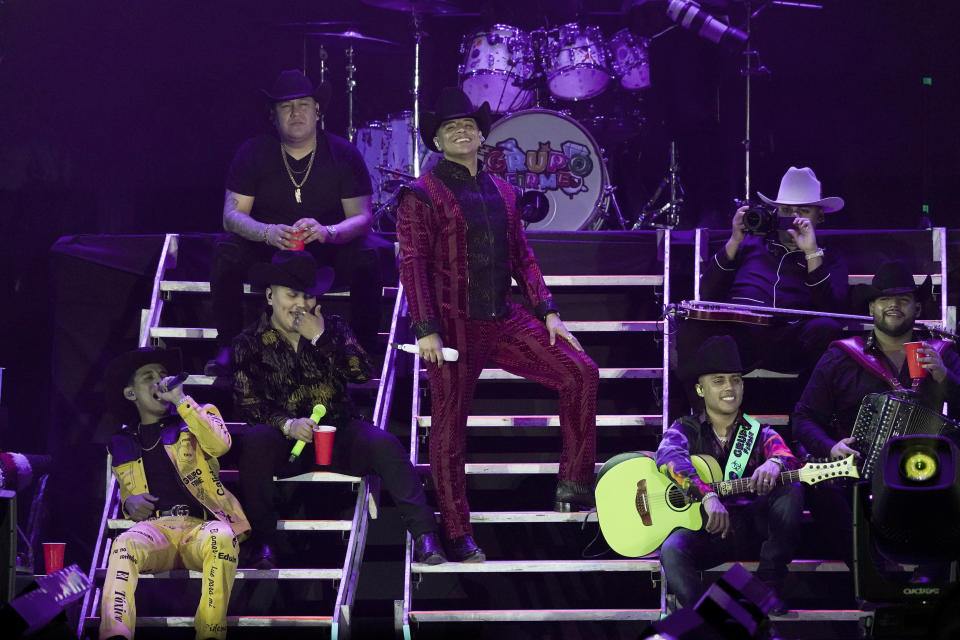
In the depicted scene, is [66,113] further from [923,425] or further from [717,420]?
[923,425]

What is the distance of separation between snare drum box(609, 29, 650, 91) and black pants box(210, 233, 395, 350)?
294 centimetres

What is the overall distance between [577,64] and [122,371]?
165 inches

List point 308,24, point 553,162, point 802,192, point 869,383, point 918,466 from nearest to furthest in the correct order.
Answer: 1. point 918,466
2. point 869,383
3. point 802,192
4. point 553,162
5. point 308,24

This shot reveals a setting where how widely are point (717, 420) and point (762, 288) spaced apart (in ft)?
3.39

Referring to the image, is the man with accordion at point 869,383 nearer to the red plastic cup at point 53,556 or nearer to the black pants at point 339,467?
the black pants at point 339,467

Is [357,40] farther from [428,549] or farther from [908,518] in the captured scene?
[908,518]

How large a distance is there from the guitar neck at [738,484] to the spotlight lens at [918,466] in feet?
4.13

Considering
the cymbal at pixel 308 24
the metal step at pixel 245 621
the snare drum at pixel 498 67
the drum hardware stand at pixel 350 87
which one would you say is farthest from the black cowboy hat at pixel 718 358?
the cymbal at pixel 308 24

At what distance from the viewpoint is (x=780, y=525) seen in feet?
17.9

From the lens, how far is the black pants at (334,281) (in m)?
6.47

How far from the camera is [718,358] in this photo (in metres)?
5.80

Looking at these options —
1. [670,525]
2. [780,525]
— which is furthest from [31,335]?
[780,525]

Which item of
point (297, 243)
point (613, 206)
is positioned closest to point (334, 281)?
point (297, 243)

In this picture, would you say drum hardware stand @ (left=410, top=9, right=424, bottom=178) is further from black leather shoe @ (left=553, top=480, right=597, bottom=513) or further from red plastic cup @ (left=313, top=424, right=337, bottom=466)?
black leather shoe @ (left=553, top=480, right=597, bottom=513)
